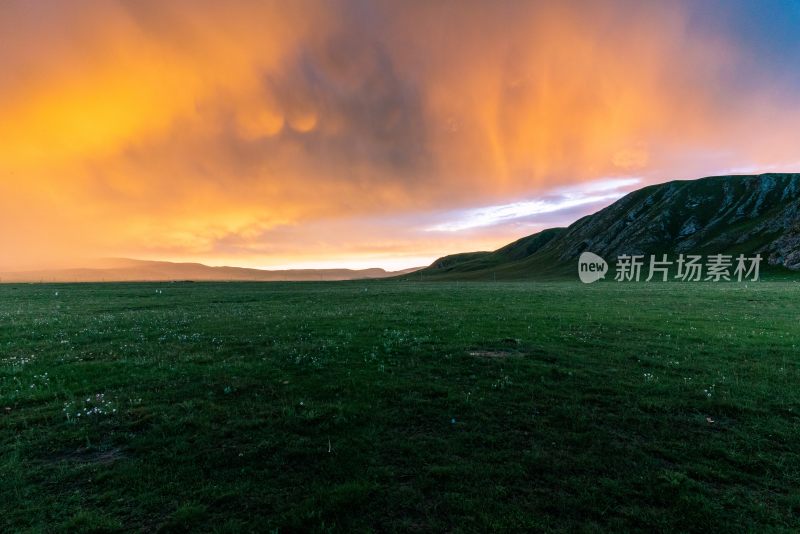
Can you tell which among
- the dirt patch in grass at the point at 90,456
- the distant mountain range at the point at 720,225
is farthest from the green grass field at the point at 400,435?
the distant mountain range at the point at 720,225

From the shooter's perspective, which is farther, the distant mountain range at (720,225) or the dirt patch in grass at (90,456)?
the distant mountain range at (720,225)

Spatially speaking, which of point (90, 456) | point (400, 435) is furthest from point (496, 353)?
point (90, 456)

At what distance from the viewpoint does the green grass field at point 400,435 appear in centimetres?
699

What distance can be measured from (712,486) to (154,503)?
39.4 ft

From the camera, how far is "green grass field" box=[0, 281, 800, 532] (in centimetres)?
699

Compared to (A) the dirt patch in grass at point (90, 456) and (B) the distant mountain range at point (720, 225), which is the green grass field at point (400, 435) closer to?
(A) the dirt patch in grass at point (90, 456)

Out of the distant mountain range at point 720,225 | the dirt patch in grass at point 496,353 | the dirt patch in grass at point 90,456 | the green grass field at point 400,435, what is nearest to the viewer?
the green grass field at point 400,435

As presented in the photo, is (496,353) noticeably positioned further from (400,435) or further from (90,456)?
(90,456)

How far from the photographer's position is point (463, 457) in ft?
29.3

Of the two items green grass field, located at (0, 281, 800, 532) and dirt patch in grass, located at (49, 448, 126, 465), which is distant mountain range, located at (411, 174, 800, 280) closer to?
green grass field, located at (0, 281, 800, 532)

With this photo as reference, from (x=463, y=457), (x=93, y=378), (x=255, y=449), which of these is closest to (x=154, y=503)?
(x=255, y=449)

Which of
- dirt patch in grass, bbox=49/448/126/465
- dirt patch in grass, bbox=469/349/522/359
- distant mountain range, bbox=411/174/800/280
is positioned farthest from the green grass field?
distant mountain range, bbox=411/174/800/280

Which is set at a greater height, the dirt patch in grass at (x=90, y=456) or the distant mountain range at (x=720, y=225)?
the distant mountain range at (x=720, y=225)

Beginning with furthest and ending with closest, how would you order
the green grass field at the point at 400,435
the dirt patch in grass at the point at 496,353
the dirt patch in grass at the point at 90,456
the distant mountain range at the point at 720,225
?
the distant mountain range at the point at 720,225 → the dirt patch in grass at the point at 496,353 → the dirt patch in grass at the point at 90,456 → the green grass field at the point at 400,435
